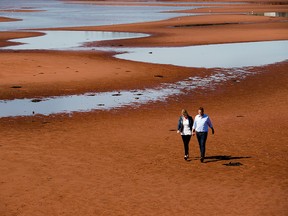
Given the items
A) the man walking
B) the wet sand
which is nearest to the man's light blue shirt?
the man walking

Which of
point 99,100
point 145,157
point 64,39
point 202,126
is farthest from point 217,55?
point 202,126

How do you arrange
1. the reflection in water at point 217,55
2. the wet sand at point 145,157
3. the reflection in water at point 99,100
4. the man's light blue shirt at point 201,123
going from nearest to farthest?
the wet sand at point 145,157, the man's light blue shirt at point 201,123, the reflection in water at point 99,100, the reflection in water at point 217,55

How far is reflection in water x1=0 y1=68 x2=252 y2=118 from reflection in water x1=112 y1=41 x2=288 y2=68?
8.82 m

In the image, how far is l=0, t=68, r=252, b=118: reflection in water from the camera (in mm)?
31500

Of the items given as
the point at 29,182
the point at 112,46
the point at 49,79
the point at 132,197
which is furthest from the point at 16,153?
the point at 112,46

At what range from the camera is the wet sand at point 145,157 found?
17.0 m

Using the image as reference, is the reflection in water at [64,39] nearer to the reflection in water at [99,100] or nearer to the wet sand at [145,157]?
the wet sand at [145,157]

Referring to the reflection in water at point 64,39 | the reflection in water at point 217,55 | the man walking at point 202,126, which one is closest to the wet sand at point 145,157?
the man walking at point 202,126

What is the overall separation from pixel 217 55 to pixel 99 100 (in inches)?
874

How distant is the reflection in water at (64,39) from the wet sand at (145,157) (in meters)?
25.0

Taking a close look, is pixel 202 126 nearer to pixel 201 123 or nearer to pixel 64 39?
pixel 201 123

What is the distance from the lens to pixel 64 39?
73812 mm

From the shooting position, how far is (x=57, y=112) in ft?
101

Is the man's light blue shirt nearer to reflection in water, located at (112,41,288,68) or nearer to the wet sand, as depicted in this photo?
the wet sand
